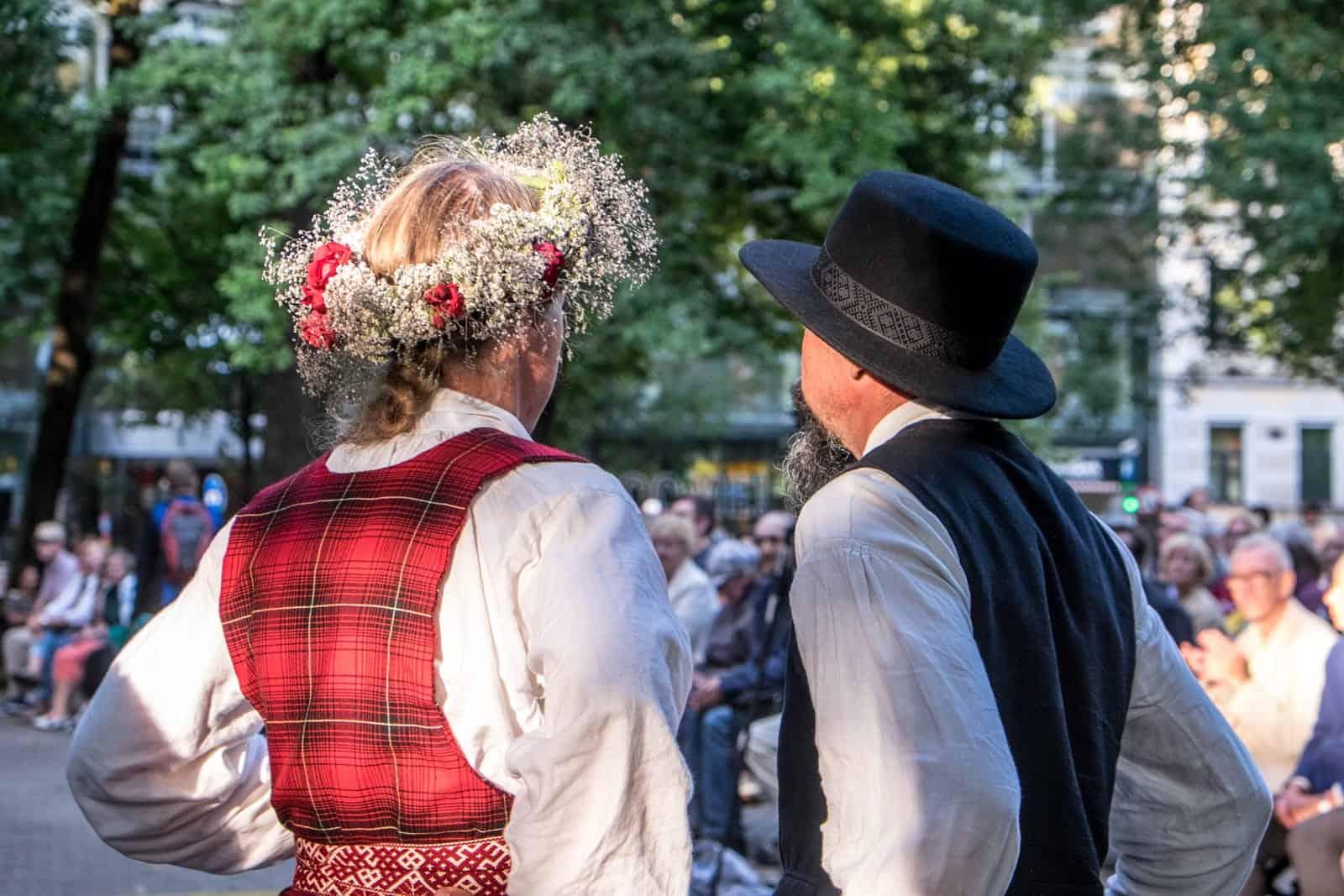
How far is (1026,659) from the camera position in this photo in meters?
2.11

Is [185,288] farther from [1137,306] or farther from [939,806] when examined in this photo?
[939,806]

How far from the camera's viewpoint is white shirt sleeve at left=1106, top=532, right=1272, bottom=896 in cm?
239

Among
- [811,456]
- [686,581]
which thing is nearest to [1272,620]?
[686,581]

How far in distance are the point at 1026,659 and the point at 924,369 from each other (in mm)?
397

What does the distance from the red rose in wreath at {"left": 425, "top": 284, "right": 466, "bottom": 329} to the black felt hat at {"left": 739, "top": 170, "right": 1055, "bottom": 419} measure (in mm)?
477

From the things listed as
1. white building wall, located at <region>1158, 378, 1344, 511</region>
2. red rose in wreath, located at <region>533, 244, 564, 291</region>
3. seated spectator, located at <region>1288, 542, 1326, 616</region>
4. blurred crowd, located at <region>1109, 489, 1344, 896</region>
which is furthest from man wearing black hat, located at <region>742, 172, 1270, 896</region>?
white building wall, located at <region>1158, 378, 1344, 511</region>

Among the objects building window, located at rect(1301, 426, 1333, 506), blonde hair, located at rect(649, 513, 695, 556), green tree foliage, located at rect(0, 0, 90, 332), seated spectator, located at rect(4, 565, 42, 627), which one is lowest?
building window, located at rect(1301, 426, 1333, 506)

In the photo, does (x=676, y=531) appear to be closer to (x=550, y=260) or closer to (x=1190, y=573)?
(x=1190, y=573)

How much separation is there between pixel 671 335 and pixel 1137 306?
983 cm

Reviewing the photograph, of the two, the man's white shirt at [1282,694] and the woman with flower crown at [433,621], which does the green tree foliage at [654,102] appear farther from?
the woman with flower crown at [433,621]

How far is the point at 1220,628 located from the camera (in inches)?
329

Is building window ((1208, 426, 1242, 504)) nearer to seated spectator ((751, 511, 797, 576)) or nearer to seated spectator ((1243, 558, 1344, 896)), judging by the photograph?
seated spectator ((751, 511, 797, 576))

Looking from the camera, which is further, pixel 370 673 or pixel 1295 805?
pixel 1295 805

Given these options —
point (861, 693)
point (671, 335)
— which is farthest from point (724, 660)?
Answer: point (861, 693)
